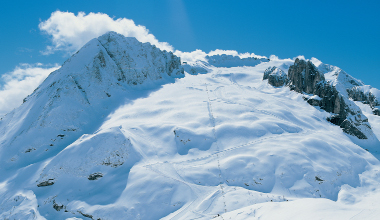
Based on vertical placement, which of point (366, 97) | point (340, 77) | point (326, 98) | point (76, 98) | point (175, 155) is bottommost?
point (175, 155)

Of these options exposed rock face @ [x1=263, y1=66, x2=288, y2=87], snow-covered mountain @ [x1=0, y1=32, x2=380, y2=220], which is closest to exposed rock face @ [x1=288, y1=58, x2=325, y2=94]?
exposed rock face @ [x1=263, y1=66, x2=288, y2=87]

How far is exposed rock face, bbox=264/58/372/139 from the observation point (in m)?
43.3

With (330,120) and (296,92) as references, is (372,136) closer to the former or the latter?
(330,120)

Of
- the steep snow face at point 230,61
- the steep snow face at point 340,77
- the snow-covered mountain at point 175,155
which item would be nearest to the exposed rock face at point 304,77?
the snow-covered mountain at point 175,155

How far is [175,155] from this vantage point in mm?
28203

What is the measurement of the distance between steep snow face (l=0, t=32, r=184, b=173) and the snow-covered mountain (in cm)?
22

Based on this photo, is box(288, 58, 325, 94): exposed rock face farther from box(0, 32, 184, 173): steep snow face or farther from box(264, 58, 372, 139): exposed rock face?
box(0, 32, 184, 173): steep snow face

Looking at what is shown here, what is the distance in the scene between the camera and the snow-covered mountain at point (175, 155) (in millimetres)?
21109

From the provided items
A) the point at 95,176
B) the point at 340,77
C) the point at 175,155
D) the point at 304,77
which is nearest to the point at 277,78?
the point at 304,77

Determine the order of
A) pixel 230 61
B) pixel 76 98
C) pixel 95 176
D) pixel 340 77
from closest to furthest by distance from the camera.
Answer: pixel 95 176 < pixel 76 98 < pixel 340 77 < pixel 230 61

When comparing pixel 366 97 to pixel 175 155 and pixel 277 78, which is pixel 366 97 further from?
pixel 175 155

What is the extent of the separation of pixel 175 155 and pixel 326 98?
42010mm

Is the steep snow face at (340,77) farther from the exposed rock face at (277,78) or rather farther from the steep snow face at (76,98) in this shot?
the steep snow face at (76,98)

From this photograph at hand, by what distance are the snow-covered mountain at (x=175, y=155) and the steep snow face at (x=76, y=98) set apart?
0.73 feet
